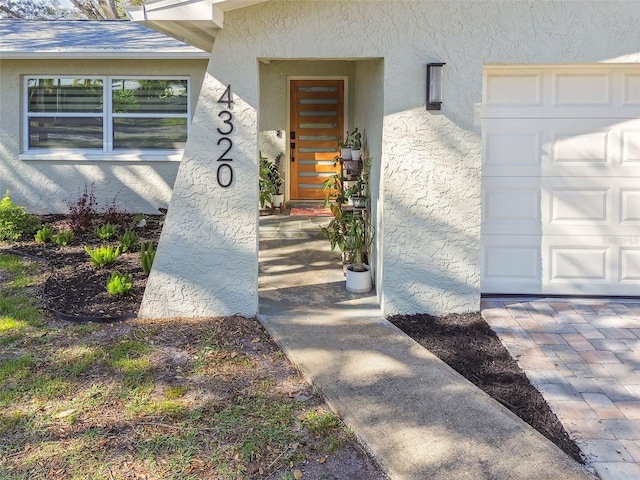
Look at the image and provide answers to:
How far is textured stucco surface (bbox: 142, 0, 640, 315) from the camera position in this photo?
490 centimetres

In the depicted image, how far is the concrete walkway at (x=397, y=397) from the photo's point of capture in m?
2.90

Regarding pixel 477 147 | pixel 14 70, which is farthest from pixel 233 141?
pixel 14 70

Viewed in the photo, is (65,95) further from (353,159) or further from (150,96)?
(353,159)

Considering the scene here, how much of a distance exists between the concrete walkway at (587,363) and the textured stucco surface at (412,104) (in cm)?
63

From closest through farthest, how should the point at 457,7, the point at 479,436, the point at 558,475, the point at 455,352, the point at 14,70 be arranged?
the point at 558,475
the point at 479,436
the point at 455,352
the point at 457,7
the point at 14,70

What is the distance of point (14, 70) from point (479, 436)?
34.1 ft

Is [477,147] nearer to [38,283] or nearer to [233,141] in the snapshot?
[233,141]

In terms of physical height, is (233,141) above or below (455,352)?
above

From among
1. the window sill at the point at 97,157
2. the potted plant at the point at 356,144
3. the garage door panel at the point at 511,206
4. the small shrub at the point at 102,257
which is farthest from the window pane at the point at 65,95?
the garage door panel at the point at 511,206

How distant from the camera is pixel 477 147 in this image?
5.06 m

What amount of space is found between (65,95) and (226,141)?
6935 mm

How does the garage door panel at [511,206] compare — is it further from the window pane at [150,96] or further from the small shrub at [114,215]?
the window pane at [150,96]

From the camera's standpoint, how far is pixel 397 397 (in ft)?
11.9

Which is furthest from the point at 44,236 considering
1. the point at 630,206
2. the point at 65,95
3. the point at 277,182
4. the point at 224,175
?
the point at 630,206
